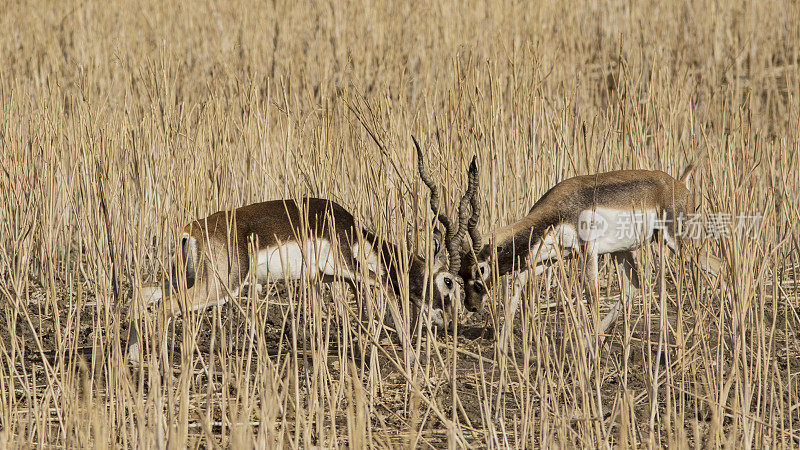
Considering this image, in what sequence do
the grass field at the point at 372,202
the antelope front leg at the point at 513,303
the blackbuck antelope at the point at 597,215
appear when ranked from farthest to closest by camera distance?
the blackbuck antelope at the point at 597,215 → the antelope front leg at the point at 513,303 → the grass field at the point at 372,202

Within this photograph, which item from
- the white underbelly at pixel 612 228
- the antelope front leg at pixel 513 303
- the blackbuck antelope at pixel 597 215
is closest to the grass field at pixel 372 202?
the antelope front leg at pixel 513 303

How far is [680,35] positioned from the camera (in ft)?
24.4

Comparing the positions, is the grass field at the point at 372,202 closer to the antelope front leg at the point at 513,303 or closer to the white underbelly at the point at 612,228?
the antelope front leg at the point at 513,303

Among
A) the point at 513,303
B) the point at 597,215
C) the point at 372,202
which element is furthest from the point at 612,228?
the point at 372,202

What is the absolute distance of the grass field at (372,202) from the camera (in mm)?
2750

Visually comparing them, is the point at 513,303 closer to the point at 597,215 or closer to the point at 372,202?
the point at 597,215

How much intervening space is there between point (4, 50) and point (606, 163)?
4477 millimetres

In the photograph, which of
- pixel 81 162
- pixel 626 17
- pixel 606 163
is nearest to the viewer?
pixel 81 162

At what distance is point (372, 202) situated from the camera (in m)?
4.94

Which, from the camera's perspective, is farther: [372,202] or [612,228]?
[372,202]

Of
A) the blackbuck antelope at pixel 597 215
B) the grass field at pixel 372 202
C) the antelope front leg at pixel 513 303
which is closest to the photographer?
the grass field at pixel 372 202

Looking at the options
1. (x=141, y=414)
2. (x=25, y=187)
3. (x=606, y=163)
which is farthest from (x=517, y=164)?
(x=141, y=414)

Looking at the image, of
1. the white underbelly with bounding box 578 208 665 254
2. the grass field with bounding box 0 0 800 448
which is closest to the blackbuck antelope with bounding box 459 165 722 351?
the white underbelly with bounding box 578 208 665 254

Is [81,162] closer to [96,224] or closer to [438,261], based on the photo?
[96,224]
